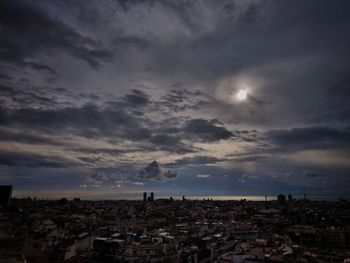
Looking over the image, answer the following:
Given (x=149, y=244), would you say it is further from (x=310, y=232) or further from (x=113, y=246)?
(x=310, y=232)

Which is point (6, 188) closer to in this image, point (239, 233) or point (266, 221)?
point (239, 233)

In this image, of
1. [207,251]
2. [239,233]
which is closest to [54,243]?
[207,251]

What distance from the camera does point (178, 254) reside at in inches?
2386

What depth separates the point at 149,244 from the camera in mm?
61094

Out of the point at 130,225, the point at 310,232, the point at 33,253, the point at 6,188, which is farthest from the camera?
the point at 130,225

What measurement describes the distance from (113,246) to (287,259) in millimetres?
32131

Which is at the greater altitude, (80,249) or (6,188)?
(6,188)

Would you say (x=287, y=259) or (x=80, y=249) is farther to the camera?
(x=80, y=249)

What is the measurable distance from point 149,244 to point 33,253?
20356mm

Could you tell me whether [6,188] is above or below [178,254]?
above

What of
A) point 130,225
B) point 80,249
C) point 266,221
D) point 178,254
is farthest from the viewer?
point 266,221

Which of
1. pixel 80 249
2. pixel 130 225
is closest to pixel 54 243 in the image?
pixel 80 249

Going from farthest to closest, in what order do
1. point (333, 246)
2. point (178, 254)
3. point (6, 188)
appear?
point (333, 246)
point (6, 188)
point (178, 254)

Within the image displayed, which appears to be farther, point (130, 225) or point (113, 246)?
point (130, 225)
